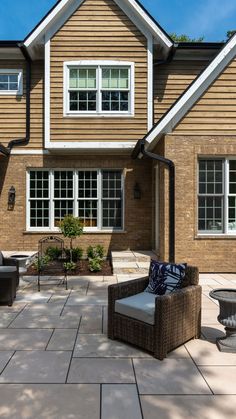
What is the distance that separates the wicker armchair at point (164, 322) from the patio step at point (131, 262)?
11.6 feet

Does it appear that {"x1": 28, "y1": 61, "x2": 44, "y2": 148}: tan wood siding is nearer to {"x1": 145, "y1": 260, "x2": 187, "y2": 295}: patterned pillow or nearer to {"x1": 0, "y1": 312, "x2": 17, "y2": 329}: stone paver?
{"x1": 0, "y1": 312, "x2": 17, "y2": 329}: stone paver

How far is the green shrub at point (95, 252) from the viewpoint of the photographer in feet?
30.7

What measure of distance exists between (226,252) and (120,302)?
4945 millimetres

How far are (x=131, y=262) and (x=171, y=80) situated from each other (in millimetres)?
5980

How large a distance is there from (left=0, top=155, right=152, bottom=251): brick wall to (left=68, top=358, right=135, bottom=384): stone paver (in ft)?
21.7

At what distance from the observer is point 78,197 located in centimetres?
1029

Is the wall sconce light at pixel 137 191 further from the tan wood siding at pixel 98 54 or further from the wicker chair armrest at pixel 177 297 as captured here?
the wicker chair armrest at pixel 177 297

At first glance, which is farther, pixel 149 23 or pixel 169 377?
pixel 149 23

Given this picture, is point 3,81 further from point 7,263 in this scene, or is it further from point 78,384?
point 78,384

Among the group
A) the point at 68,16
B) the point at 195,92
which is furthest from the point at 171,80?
the point at 68,16

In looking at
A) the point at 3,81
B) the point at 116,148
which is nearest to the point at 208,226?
the point at 116,148

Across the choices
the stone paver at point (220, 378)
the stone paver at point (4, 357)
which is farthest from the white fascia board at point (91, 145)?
the stone paver at point (220, 378)

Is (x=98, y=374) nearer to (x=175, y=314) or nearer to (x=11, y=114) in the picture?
(x=175, y=314)

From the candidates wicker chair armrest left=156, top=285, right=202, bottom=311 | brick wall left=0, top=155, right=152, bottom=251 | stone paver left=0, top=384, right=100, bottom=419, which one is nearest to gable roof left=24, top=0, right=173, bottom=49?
brick wall left=0, top=155, right=152, bottom=251
